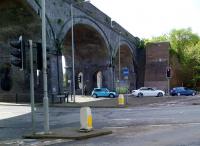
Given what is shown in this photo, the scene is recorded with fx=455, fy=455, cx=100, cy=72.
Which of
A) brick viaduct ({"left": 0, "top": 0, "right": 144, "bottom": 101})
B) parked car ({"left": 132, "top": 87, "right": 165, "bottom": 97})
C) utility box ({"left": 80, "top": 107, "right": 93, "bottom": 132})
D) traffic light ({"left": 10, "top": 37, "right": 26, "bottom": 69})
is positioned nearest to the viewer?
traffic light ({"left": 10, "top": 37, "right": 26, "bottom": 69})

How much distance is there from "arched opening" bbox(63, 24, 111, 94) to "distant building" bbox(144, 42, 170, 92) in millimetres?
11641

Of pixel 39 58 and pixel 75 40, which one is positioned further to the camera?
pixel 75 40

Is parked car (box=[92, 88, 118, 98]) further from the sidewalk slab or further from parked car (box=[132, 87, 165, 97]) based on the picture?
the sidewalk slab

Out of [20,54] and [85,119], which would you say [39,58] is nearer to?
[20,54]

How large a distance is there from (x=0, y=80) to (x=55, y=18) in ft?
31.0

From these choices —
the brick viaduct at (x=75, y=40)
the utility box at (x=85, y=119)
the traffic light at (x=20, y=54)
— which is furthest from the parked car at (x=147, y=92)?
the traffic light at (x=20, y=54)

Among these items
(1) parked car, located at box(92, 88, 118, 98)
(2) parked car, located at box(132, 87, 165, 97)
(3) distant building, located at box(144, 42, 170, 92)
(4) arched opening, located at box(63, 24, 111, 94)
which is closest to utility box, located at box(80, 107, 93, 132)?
(4) arched opening, located at box(63, 24, 111, 94)

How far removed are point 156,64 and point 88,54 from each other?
18755mm

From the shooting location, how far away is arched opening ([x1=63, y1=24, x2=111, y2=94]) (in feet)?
215

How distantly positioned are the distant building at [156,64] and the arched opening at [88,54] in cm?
1164

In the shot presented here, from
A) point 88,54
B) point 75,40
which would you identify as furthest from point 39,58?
point 88,54

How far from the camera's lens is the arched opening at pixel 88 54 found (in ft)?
215

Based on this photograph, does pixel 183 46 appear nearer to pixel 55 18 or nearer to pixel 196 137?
pixel 55 18

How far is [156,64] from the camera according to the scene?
86.8 m
